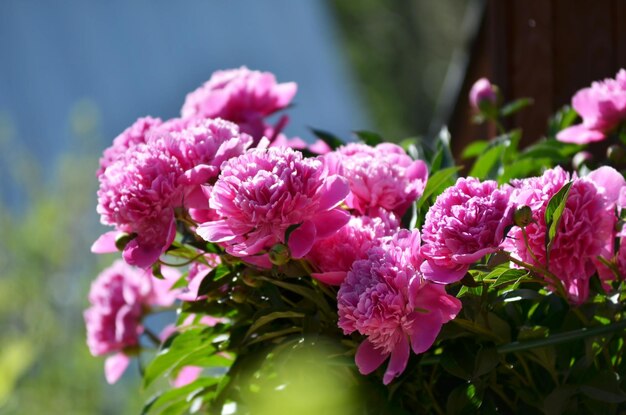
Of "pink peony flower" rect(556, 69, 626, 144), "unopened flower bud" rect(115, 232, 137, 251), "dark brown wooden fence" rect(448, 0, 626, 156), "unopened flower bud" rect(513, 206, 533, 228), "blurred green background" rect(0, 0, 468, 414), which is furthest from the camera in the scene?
"blurred green background" rect(0, 0, 468, 414)

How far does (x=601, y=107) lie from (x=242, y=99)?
307 mm

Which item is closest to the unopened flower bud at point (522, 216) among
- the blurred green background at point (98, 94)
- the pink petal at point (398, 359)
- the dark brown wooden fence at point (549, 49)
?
the pink petal at point (398, 359)

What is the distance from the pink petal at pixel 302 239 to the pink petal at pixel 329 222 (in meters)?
0.01

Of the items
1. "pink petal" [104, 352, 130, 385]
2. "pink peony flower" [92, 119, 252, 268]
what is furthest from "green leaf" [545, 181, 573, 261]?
"pink petal" [104, 352, 130, 385]

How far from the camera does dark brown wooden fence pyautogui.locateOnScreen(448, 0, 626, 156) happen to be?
1.01 metres

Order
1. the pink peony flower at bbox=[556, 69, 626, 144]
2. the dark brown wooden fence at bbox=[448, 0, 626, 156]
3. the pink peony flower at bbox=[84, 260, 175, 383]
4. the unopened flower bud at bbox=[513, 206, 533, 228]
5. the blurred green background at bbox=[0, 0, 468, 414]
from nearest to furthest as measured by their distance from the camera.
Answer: the unopened flower bud at bbox=[513, 206, 533, 228] < the pink peony flower at bbox=[556, 69, 626, 144] < the pink peony flower at bbox=[84, 260, 175, 383] < the dark brown wooden fence at bbox=[448, 0, 626, 156] < the blurred green background at bbox=[0, 0, 468, 414]

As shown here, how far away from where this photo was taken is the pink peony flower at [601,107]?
0.73 metres

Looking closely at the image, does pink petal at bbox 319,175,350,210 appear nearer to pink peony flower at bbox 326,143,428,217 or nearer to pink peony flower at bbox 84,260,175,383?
pink peony flower at bbox 326,143,428,217

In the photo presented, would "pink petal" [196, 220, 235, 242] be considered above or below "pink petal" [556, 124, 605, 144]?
above

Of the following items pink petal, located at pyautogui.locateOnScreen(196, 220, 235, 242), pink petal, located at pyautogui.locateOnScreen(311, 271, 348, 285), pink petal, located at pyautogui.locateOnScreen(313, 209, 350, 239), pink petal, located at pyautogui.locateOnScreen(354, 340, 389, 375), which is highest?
pink petal, located at pyautogui.locateOnScreen(196, 220, 235, 242)

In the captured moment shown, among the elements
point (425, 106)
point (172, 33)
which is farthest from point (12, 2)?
point (425, 106)

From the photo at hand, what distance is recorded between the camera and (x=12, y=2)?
172 inches

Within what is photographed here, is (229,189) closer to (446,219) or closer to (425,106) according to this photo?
(446,219)

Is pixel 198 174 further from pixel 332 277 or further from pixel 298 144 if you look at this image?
pixel 298 144
